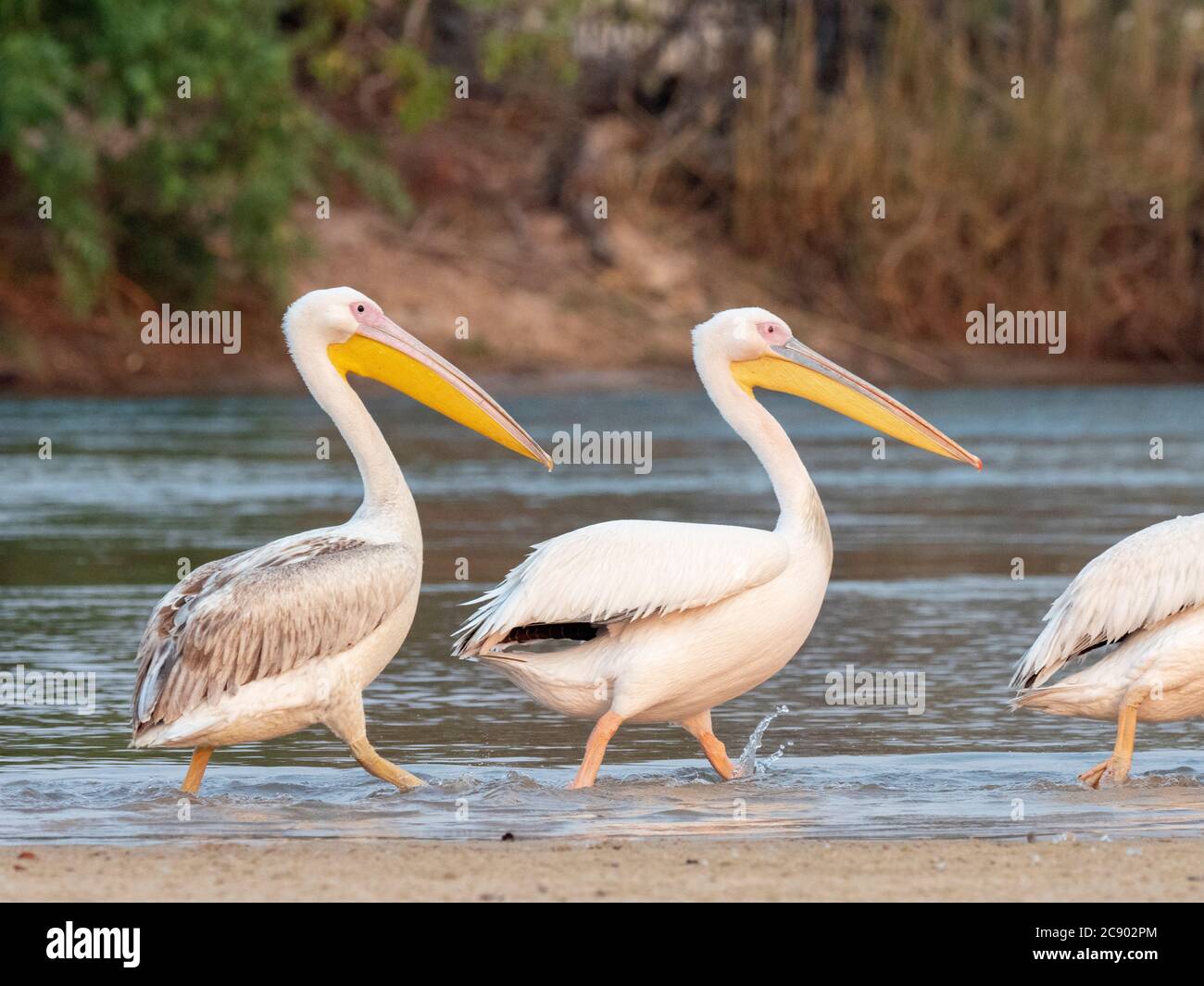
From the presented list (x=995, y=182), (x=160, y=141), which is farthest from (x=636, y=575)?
(x=995, y=182)

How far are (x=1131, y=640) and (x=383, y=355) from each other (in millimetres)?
2240

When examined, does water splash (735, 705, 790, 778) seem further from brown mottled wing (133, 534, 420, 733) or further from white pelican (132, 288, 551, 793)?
brown mottled wing (133, 534, 420, 733)

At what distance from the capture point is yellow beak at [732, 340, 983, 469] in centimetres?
654

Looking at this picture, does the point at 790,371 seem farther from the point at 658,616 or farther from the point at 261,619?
the point at 261,619

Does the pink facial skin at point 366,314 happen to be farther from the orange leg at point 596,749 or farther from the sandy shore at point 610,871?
the sandy shore at point 610,871

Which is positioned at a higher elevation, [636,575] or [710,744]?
[636,575]

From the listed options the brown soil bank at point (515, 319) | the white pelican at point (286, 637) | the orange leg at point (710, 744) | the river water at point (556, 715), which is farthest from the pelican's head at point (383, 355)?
the brown soil bank at point (515, 319)

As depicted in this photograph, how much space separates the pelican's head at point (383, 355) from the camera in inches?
247

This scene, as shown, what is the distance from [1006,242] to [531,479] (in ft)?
35.1

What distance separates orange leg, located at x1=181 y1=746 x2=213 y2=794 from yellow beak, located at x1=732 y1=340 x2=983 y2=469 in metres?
1.89

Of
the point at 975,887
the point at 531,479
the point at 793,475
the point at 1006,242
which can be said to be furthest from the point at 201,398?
the point at 975,887

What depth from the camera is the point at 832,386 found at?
659 cm

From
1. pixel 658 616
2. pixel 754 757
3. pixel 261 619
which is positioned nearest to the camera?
pixel 261 619

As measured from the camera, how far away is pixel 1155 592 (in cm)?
608
